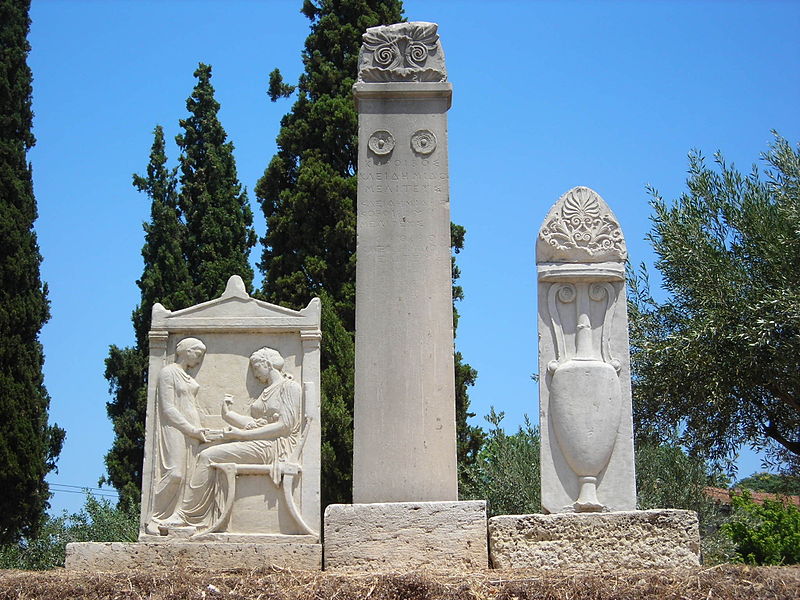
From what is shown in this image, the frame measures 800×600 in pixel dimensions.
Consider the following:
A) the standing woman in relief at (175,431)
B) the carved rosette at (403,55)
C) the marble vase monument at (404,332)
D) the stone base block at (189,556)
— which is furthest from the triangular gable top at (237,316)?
the carved rosette at (403,55)

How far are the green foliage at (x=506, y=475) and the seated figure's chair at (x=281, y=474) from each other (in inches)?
268

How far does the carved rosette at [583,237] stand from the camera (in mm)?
8031

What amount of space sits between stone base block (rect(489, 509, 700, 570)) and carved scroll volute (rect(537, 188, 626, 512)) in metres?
0.46

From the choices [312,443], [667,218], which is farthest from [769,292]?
[312,443]

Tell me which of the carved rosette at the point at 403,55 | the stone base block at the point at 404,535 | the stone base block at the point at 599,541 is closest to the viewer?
the stone base block at the point at 599,541

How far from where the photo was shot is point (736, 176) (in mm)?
14367

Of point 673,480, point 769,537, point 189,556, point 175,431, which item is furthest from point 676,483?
point 189,556

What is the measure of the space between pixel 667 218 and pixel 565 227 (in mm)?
6532

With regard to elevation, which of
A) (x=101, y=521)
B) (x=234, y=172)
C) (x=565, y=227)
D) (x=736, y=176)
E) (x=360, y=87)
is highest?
(x=234, y=172)

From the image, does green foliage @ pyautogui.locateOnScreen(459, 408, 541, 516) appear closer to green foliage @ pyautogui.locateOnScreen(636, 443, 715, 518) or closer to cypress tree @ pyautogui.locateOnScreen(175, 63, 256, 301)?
green foliage @ pyautogui.locateOnScreen(636, 443, 715, 518)

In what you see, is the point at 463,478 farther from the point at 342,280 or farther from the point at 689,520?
the point at 689,520

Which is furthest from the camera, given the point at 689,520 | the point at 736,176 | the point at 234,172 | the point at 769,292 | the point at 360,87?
the point at 234,172

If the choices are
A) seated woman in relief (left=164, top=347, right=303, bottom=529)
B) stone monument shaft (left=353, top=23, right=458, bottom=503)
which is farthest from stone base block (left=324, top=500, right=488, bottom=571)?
seated woman in relief (left=164, top=347, right=303, bottom=529)

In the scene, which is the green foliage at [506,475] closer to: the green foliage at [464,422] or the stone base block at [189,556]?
the green foliage at [464,422]
